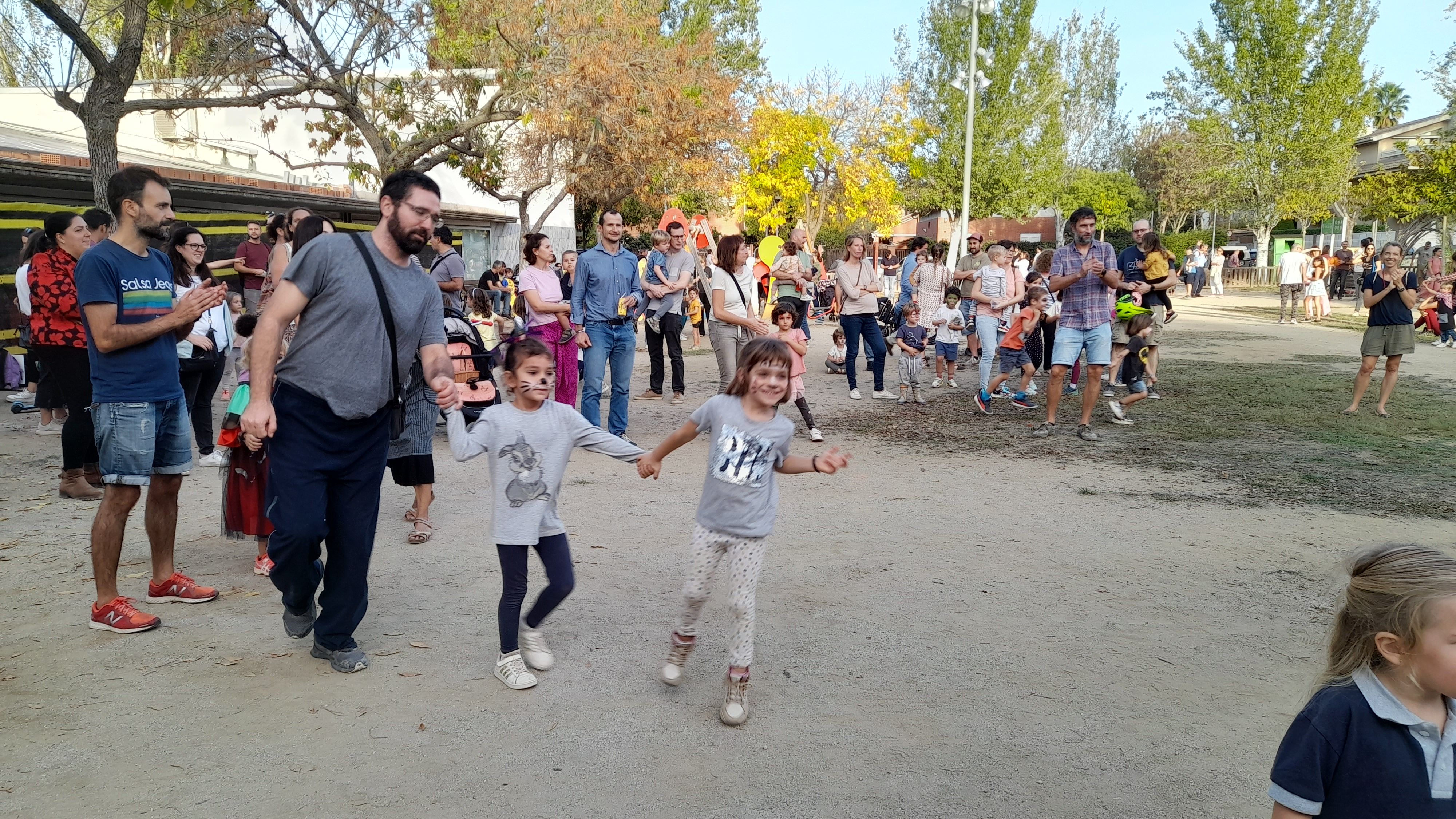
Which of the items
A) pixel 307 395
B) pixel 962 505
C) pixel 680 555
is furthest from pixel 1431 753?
pixel 962 505

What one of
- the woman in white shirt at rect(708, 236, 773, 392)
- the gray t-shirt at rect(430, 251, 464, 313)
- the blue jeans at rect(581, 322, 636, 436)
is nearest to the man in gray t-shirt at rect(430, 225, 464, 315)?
the gray t-shirt at rect(430, 251, 464, 313)

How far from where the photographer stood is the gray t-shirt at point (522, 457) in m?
3.85

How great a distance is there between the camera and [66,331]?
628 centimetres

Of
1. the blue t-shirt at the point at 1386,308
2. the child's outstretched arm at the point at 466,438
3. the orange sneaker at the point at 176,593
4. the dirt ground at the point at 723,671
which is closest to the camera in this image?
the dirt ground at the point at 723,671

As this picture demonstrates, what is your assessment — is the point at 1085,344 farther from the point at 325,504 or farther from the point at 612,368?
the point at 325,504

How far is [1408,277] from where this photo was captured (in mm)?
11891

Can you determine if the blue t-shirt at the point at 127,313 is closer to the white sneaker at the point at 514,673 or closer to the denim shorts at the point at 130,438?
the denim shorts at the point at 130,438

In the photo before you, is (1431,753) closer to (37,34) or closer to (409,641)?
(409,641)

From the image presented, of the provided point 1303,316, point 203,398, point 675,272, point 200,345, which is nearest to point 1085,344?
point 675,272

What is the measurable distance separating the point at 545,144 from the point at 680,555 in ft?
65.4

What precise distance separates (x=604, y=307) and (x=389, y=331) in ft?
15.4

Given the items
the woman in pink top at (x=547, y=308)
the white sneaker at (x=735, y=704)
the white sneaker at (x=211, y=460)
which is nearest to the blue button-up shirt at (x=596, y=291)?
the woman in pink top at (x=547, y=308)

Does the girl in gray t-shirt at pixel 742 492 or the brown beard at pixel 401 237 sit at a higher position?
the brown beard at pixel 401 237

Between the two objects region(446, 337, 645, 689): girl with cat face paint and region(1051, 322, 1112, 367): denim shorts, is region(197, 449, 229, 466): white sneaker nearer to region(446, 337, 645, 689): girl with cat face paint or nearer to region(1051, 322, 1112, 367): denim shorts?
region(446, 337, 645, 689): girl with cat face paint
